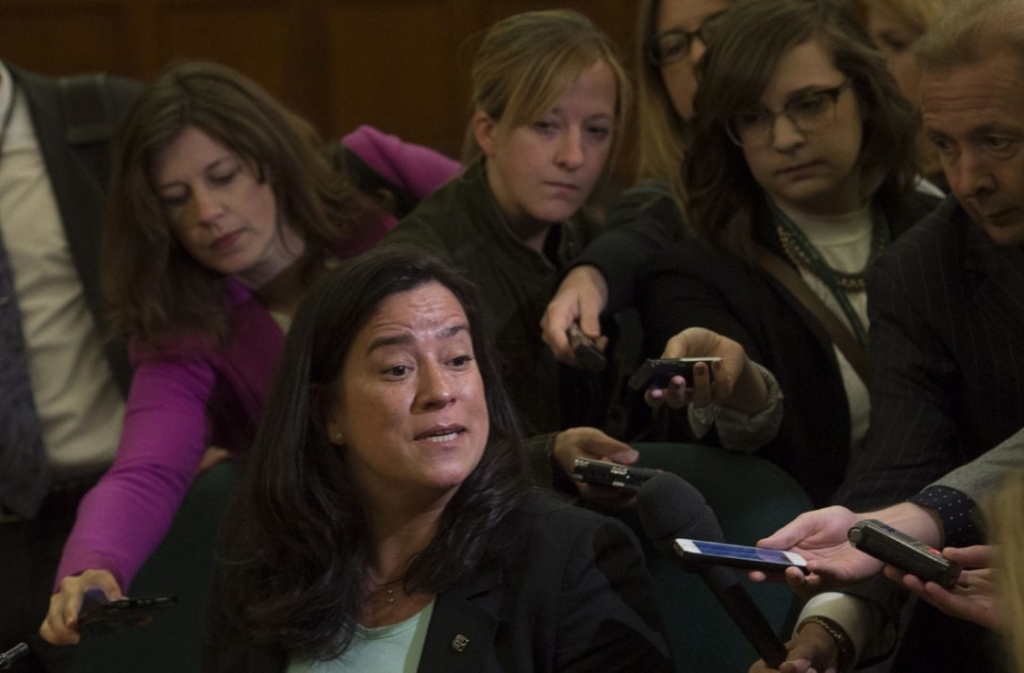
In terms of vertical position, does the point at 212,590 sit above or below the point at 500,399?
below

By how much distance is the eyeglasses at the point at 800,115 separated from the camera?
89.4 inches

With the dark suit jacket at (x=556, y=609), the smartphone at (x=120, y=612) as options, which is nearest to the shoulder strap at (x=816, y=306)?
the dark suit jacket at (x=556, y=609)

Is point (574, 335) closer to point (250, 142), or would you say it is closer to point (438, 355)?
point (438, 355)

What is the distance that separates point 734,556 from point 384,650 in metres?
0.54

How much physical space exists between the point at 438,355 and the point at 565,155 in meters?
0.60

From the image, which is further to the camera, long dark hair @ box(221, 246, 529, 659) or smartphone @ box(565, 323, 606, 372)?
smartphone @ box(565, 323, 606, 372)

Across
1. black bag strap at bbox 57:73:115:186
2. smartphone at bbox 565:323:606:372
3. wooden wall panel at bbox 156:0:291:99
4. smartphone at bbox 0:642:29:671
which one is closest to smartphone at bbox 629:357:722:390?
smartphone at bbox 565:323:606:372

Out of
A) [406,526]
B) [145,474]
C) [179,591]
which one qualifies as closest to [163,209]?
[145,474]

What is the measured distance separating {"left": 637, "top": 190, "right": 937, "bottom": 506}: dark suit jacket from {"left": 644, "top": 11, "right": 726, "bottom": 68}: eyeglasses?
390mm

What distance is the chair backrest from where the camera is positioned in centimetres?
195

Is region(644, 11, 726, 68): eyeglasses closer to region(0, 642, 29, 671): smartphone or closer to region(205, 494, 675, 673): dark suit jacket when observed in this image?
region(205, 494, 675, 673): dark suit jacket

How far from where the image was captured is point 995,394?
1926 millimetres

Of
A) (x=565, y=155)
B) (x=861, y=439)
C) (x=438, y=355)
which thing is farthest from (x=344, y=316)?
(x=861, y=439)

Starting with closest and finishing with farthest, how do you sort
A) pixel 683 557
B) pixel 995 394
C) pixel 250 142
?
pixel 683 557
pixel 995 394
pixel 250 142
